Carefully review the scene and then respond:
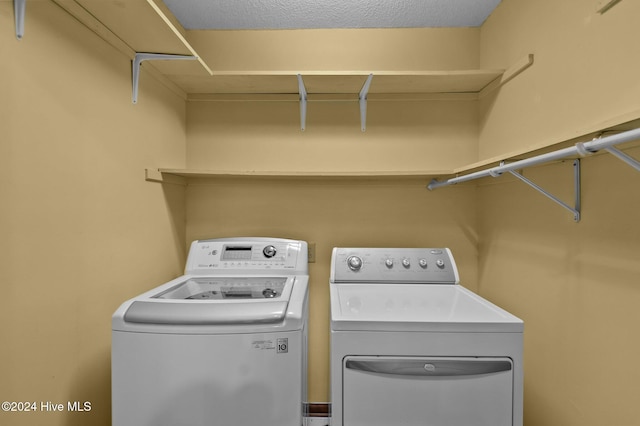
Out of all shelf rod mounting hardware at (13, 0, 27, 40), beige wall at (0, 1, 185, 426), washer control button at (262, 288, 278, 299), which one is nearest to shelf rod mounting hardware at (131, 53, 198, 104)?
beige wall at (0, 1, 185, 426)

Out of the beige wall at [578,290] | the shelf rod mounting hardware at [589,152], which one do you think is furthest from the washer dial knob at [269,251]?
the beige wall at [578,290]

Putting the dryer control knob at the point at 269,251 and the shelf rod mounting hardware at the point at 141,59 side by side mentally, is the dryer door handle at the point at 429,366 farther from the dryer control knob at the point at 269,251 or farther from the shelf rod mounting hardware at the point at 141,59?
the shelf rod mounting hardware at the point at 141,59

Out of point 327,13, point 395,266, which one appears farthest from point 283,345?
point 327,13

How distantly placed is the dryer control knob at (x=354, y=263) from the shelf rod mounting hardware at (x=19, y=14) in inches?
59.7

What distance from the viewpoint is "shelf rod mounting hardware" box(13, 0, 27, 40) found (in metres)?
0.87

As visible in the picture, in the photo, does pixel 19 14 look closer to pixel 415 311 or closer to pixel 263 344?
pixel 263 344

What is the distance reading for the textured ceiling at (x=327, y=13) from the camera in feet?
5.55

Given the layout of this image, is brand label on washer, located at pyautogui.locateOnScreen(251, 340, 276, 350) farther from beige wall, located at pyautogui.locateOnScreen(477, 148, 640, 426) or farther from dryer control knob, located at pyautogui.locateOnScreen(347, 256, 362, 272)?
beige wall, located at pyautogui.locateOnScreen(477, 148, 640, 426)

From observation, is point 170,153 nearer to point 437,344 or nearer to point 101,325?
point 101,325

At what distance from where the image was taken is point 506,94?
159 centimetres

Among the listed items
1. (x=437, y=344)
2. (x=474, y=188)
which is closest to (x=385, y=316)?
(x=437, y=344)

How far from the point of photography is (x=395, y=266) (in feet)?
5.55

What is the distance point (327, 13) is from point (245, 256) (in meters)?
1.45

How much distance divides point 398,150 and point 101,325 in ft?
5.71
